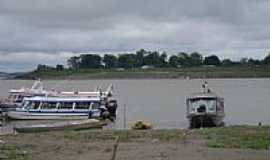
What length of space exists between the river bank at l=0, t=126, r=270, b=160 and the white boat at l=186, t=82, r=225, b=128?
18.6 meters

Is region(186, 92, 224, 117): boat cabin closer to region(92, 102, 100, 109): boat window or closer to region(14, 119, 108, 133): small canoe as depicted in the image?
region(14, 119, 108, 133): small canoe

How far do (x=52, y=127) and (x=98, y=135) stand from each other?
12473 mm

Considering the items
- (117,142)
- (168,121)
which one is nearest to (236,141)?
(117,142)

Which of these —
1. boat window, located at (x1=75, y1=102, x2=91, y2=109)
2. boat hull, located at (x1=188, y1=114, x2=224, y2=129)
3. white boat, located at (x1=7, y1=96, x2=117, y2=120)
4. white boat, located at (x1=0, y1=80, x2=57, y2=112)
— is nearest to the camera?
boat hull, located at (x1=188, y1=114, x2=224, y2=129)

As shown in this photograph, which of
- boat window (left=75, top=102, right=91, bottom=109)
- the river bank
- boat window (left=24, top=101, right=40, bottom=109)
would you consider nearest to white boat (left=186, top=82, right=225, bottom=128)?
boat window (left=75, top=102, right=91, bottom=109)

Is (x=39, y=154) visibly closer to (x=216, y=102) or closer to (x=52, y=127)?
(x=52, y=127)

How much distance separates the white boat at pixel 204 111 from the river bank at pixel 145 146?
731 inches

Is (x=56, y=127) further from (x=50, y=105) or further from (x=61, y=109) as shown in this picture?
(x=50, y=105)

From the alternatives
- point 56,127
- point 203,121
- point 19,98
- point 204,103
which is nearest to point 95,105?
point 19,98

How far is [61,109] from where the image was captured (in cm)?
5525

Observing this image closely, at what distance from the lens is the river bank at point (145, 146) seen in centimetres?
1838

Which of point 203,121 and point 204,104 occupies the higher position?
point 204,104

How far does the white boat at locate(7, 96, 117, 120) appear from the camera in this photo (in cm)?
5488

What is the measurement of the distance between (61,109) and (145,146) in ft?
115
